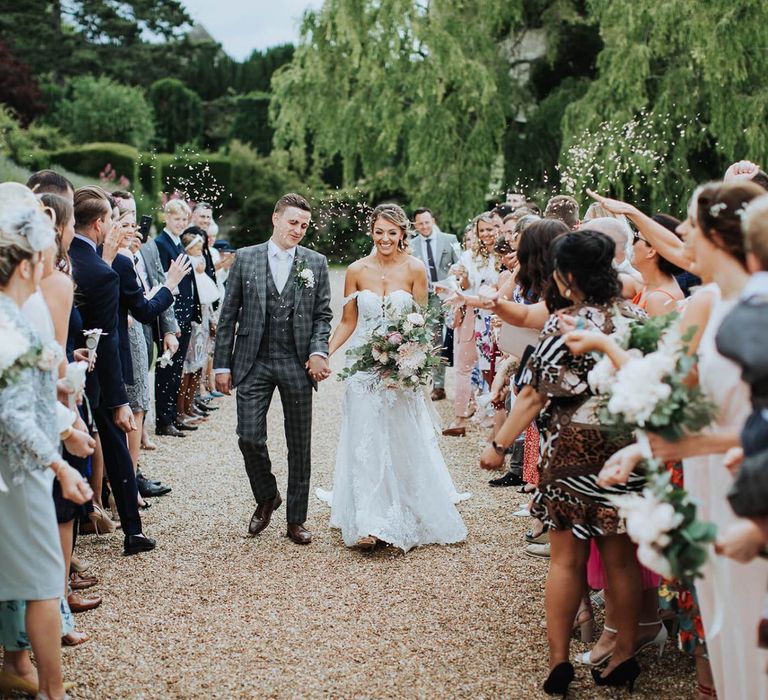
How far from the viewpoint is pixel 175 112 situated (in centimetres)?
3725

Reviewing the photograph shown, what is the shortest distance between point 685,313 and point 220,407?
812cm

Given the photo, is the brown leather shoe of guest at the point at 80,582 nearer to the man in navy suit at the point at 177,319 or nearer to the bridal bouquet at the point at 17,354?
the bridal bouquet at the point at 17,354

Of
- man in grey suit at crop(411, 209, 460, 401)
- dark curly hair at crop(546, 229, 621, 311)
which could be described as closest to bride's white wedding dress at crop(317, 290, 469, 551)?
dark curly hair at crop(546, 229, 621, 311)

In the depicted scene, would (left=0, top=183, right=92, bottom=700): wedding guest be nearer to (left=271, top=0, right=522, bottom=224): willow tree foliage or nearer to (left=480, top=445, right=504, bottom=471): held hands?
(left=480, top=445, right=504, bottom=471): held hands

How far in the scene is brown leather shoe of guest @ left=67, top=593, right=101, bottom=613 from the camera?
4578 mm

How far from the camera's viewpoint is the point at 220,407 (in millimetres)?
10586

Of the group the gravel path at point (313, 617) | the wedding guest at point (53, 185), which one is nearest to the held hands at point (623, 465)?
the gravel path at point (313, 617)

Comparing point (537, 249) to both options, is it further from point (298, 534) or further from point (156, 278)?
point (156, 278)

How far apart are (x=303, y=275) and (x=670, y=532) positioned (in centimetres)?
341

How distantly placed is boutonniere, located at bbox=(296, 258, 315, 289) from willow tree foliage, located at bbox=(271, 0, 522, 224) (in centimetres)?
1019

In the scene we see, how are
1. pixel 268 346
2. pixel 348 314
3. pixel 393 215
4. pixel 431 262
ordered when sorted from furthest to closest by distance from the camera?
pixel 431 262, pixel 348 314, pixel 393 215, pixel 268 346

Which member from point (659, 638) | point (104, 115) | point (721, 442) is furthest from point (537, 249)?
point (104, 115)

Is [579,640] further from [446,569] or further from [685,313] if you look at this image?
A: [685,313]

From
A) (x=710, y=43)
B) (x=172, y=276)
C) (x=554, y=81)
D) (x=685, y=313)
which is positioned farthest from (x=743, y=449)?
(x=554, y=81)
